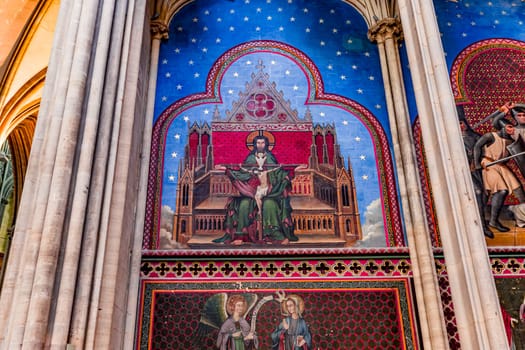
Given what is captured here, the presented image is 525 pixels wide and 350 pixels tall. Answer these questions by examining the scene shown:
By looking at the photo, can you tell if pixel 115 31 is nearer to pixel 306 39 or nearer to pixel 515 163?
pixel 306 39

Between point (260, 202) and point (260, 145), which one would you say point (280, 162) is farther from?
point (260, 202)

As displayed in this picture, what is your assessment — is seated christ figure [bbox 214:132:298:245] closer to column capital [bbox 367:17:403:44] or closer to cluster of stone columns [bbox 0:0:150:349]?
cluster of stone columns [bbox 0:0:150:349]

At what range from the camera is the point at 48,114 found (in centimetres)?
638

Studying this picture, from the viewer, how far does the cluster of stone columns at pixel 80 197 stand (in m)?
5.47

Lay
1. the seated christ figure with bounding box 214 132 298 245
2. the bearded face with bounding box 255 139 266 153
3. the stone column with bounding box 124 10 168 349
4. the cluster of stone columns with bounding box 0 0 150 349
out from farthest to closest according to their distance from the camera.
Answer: the bearded face with bounding box 255 139 266 153, the seated christ figure with bounding box 214 132 298 245, the stone column with bounding box 124 10 168 349, the cluster of stone columns with bounding box 0 0 150 349

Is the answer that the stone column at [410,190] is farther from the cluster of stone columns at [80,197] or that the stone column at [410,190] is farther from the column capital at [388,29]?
the cluster of stone columns at [80,197]

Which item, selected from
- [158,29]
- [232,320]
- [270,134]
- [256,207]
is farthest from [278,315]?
[158,29]

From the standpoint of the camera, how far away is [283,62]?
9.44m

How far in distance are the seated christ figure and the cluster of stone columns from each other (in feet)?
5.23

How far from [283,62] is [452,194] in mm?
4237

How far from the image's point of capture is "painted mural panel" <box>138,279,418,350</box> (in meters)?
7.41

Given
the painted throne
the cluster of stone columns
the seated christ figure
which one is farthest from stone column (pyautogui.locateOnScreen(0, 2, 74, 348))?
the seated christ figure

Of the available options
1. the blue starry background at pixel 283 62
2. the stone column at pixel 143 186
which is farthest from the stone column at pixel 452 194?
the stone column at pixel 143 186

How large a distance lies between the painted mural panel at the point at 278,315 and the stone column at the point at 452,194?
5.33 ft
